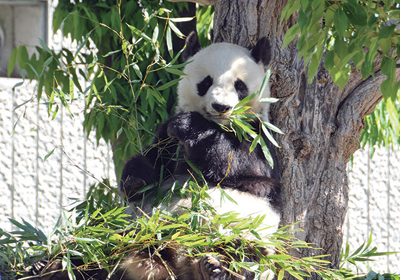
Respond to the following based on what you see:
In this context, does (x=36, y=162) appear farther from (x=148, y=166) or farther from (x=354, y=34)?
(x=354, y=34)

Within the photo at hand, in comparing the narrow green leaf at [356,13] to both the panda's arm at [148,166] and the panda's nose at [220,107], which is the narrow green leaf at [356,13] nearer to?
the panda's nose at [220,107]

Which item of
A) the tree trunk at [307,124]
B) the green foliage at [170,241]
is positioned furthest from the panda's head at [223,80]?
the green foliage at [170,241]

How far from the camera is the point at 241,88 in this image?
2.13 m

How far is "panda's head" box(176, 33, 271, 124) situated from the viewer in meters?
2.02

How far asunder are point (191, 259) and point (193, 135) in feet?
1.84

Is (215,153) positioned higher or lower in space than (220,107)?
lower

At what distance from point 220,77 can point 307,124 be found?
60 cm

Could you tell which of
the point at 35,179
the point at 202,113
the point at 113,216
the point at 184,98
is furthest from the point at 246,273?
the point at 35,179

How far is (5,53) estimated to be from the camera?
4387 millimetres

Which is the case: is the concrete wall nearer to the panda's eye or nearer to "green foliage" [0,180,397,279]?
the panda's eye

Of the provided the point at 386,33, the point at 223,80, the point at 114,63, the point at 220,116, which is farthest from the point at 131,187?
the point at 386,33

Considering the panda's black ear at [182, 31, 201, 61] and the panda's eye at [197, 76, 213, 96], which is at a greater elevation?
the panda's black ear at [182, 31, 201, 61]

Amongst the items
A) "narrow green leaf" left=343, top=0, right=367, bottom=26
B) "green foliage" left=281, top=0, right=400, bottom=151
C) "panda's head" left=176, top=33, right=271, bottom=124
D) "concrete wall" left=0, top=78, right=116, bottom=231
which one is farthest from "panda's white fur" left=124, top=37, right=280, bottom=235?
"concrete wall" left=0, top=78, right=116, bottom=231

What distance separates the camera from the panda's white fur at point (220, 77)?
6.69 feet
